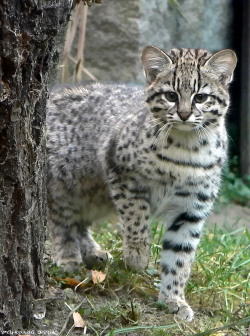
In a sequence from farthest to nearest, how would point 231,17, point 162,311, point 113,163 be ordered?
point 231,17, point 113,163, point 162,311

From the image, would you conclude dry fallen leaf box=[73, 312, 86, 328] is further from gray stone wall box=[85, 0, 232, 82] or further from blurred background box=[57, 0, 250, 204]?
gray stone wall box=[85, 0, 232, 82]

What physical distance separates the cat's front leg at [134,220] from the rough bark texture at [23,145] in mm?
1309

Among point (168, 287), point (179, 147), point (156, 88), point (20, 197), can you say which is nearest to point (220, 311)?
point (168, 287)

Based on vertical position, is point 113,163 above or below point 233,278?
above

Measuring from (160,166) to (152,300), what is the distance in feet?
2.75

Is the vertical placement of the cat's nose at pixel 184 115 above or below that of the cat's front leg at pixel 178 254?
above

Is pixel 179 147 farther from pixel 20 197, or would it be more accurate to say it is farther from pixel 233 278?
pixel 20 197

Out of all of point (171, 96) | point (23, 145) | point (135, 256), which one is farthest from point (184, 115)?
point (23, 145)

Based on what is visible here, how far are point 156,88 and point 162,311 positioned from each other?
4.54 ft

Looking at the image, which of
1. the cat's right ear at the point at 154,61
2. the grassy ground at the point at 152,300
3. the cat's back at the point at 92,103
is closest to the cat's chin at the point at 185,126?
the cat's right ear at the point at 154,61

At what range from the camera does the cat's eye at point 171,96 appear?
468 centimetres

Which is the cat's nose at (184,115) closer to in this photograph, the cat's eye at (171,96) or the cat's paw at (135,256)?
the cat's eye at (171,96)

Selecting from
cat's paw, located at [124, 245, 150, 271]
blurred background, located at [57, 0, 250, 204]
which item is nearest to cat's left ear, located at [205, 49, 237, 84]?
cat's paw, located at [124, 245, 150, 271]

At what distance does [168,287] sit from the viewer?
4.73 meters
